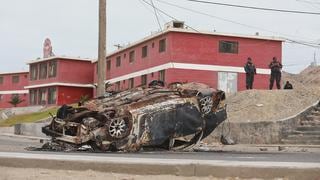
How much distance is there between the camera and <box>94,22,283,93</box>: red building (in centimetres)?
4047

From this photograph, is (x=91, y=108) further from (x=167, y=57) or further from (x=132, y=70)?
(x=132, y=70)

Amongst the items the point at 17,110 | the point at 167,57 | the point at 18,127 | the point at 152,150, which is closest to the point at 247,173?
the point at 152,150

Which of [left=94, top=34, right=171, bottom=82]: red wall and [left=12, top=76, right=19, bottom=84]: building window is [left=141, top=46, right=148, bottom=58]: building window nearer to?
[left=94, top=34, right=171, bottom=82]: red wall

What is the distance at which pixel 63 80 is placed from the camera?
61250 millimetres

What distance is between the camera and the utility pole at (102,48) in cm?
2076

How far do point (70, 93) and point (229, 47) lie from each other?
2472 cm

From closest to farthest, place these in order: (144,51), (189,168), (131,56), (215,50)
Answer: (189,168), (215,50), (144,51), (131,56)

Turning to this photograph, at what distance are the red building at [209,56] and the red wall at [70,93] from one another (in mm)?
20030

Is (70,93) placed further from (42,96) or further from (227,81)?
(227,81)

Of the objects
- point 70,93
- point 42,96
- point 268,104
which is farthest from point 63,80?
point 268,104

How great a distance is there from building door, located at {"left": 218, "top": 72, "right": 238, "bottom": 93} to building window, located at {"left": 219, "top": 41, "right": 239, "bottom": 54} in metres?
1.57

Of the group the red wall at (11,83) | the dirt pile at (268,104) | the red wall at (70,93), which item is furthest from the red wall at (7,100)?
the dirt pile at (268,104)

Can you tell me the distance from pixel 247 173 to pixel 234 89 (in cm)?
3326

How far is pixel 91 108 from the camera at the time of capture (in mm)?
15508
